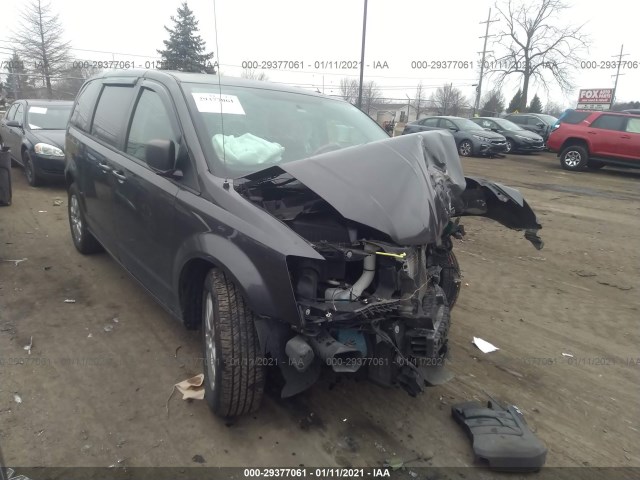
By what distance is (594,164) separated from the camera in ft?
49.8

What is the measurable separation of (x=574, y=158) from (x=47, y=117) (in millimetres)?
15112

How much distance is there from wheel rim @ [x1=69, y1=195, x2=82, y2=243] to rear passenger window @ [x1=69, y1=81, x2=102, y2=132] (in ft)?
2.75

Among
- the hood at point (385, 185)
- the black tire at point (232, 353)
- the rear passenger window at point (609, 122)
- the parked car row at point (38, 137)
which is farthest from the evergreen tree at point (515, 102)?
the black tire at point (232, 353)

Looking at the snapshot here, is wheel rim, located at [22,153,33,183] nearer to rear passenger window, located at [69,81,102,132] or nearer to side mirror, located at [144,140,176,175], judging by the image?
rear passenger window, located at [69,81,102,132]

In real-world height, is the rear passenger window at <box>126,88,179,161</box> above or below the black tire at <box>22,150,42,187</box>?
above

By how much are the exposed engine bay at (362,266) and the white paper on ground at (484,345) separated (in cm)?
128

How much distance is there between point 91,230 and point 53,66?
27.0m

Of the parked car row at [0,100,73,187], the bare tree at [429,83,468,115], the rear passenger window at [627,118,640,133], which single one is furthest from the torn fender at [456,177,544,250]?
the bare tree at [429,83,468,115]

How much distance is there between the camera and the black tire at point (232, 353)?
2484 mm

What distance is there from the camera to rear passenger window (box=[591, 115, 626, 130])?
13953 mm

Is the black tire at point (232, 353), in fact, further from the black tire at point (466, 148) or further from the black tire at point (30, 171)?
the black tire at point (466, 148)

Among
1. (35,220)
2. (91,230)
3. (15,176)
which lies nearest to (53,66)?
(15,176)

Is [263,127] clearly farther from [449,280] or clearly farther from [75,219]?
[75,219]

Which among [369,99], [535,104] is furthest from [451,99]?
[369,99]
